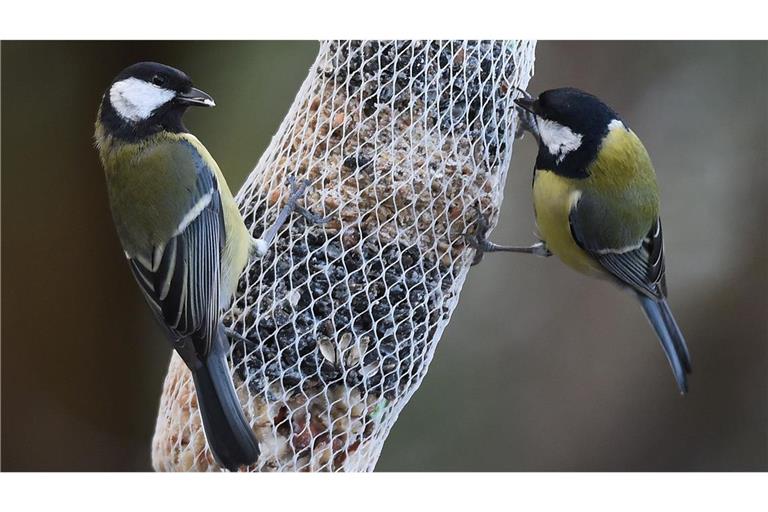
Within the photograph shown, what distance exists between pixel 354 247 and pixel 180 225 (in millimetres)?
316

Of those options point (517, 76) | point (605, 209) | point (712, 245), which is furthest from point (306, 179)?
point (712, 245)

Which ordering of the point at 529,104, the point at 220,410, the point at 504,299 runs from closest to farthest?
the point at 220,410
the point at 529,104
the point at 504,299

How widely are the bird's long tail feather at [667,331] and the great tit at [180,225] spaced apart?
773 mm

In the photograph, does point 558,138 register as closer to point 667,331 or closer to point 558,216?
point 558,216

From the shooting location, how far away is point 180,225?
1605mm

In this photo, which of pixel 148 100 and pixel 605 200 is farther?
pixel 605 200

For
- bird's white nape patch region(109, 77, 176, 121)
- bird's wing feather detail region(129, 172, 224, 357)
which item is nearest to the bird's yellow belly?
bird's wing feather detail region(129, 172, 224, 357)

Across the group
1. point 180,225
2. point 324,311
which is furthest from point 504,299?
point 180,225

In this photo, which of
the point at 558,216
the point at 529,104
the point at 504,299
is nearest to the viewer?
the point at 529,104

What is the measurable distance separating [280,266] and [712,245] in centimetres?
98

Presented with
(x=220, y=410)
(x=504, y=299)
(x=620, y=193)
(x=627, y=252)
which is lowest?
(x=220, y=410)

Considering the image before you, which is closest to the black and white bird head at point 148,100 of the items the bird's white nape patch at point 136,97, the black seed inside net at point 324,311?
the bird's white nape patch at point 136,97
